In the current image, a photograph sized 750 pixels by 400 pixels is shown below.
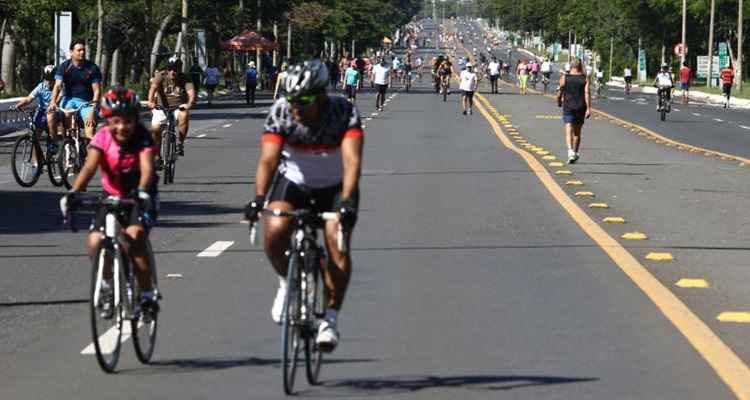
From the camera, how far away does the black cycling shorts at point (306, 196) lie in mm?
8797

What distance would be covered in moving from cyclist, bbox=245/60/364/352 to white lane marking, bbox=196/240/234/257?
6.08 m

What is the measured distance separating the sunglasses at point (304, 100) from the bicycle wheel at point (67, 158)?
14230 mm

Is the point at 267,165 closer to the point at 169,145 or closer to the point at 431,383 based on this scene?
the point at 431,383

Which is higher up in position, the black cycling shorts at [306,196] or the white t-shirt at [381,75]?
the black cycling shorts at [306,196]

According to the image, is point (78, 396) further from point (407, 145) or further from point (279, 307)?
point (407, 145)

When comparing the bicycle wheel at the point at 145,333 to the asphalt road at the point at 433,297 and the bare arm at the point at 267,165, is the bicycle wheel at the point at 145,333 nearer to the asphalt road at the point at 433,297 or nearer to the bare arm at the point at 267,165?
the asphalt road at the point at 433,297

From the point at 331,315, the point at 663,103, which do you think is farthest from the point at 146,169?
the point at 663,103

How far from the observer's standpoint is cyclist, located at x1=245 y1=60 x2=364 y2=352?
8.51 meters

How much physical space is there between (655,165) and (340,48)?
148475 mm

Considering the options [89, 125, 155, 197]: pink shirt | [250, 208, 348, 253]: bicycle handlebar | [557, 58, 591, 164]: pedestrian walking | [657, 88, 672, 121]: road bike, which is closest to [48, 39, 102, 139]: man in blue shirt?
[557, 58, 591, 164]: pedestrian walking

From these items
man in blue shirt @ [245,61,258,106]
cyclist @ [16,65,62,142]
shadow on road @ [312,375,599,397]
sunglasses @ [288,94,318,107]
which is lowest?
man in blue shirt @ [245,61,258,106]

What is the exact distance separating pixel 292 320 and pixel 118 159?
5.86ft

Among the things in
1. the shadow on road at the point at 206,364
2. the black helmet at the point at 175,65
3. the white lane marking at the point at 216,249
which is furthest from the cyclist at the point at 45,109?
the shadow on road at the point at 206,364

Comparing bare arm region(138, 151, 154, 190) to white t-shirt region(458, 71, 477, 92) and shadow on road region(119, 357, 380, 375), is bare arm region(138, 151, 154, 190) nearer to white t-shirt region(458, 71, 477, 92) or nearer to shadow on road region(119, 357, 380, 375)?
shadow on road region(119, 357, 380, 375)
